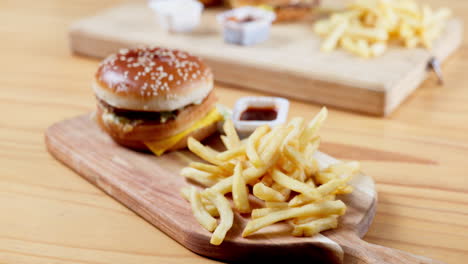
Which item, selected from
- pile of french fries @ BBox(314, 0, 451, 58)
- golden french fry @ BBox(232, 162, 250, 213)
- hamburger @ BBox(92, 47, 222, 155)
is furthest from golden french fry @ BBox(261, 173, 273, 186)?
pile of french fries @ BBox(314, 0, 451, 58)

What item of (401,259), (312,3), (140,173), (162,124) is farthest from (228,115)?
(312,3)

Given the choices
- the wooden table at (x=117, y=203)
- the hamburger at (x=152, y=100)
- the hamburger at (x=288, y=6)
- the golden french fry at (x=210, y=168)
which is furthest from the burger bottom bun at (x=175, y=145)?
the hamburger at (x=288, y=6)

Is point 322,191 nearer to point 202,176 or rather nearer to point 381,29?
point 202,176

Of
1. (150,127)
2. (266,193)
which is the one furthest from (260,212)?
(150,127)

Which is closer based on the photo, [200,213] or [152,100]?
[200,213]

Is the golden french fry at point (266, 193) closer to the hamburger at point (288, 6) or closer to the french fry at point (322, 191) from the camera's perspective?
Answer: the french fry at point (322, 191)

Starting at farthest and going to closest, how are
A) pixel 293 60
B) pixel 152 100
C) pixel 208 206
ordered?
1. pixel 293 60
2. pixel 152 100
3. pixel 208 206

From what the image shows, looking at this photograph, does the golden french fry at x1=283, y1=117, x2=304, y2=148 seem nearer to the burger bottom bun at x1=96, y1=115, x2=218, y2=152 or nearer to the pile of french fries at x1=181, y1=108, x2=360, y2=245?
the pile of french fries at x1=181, y1=108, x2=360, y2=245
